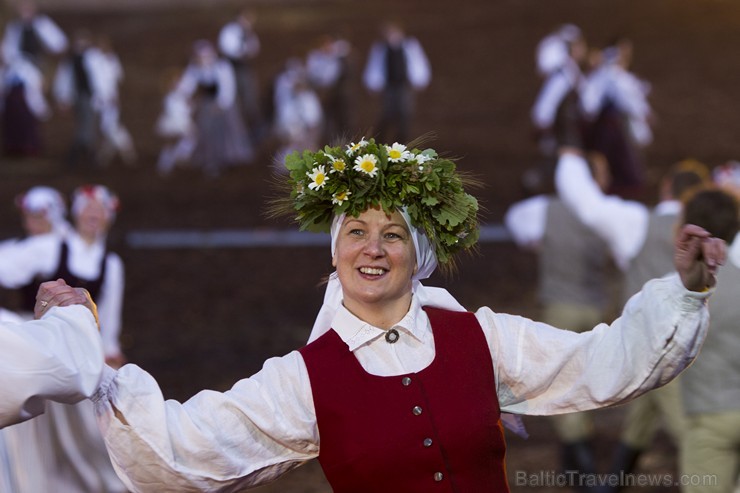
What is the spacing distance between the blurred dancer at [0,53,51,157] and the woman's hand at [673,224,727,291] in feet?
54.1

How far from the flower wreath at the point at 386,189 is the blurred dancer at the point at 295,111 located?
1472 cm

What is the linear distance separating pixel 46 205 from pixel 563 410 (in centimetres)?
414

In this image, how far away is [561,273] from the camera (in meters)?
7.39

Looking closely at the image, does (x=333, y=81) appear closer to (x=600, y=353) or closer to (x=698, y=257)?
(x=600, y=353)

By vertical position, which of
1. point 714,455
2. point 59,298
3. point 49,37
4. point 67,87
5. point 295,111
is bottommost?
point 714,455

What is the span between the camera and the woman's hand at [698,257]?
315cm

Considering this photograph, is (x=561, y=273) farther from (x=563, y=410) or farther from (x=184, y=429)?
(x=184, y=429)

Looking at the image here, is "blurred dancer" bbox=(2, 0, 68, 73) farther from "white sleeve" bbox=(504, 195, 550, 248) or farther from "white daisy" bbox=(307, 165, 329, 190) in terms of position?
"white daisy" bbox=(307, 165, 329, 190)

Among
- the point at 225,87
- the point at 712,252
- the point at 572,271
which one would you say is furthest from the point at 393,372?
the point at 225,87

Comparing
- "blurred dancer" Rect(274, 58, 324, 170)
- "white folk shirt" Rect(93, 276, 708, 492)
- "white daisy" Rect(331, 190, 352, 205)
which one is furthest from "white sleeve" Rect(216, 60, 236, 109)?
"white folk shirt" Rect(93, 276, 708, 492)

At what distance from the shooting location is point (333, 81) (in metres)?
18.9

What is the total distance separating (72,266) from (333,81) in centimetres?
1256

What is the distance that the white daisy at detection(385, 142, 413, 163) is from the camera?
3.48 metres

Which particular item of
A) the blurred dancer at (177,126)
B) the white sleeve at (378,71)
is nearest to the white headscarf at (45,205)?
the blurred dancer at (177,126)
